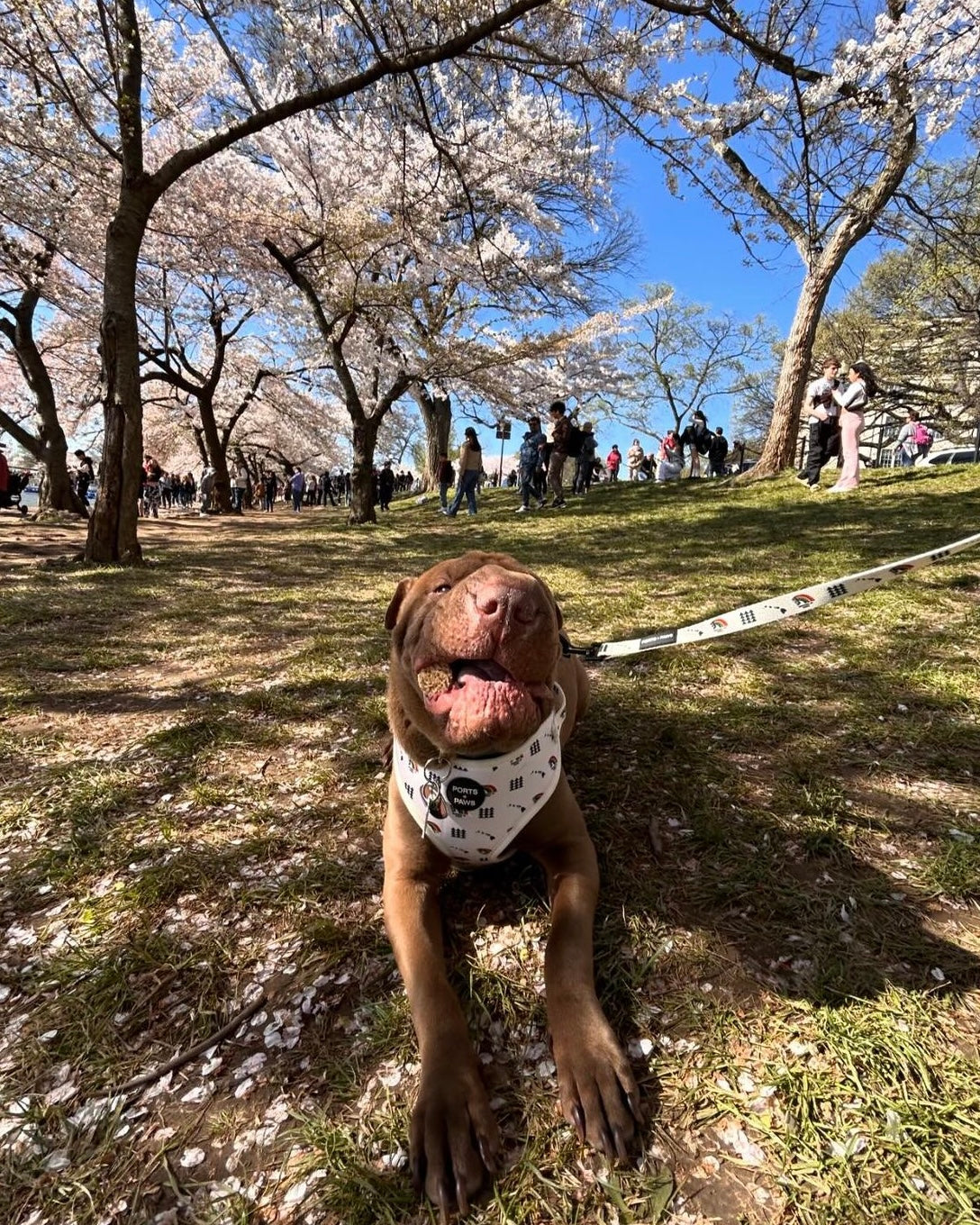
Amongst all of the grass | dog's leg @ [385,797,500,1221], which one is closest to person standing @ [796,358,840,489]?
the grass

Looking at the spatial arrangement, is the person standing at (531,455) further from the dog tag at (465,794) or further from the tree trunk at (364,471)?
the dog tag at (465,794)

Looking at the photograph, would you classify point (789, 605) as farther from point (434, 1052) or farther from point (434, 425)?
point (434, 425)

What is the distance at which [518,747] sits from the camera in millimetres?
1760

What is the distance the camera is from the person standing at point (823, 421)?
1084cm

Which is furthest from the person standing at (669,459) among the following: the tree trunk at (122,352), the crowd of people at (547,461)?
the tree trunk at (122,352)

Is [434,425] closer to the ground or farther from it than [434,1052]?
farther from it

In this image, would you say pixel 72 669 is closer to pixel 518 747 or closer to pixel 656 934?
pixel 518 747

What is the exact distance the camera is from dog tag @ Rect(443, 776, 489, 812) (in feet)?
5.73

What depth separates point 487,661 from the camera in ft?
5.25

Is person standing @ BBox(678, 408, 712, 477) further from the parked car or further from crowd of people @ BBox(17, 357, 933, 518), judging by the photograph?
the parked car

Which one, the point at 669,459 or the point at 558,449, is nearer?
the point at 558,449

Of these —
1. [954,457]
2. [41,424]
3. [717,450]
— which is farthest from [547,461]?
[954,457]

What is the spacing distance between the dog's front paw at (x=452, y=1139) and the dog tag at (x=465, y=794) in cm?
60

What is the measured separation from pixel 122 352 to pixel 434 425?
1642 cm
